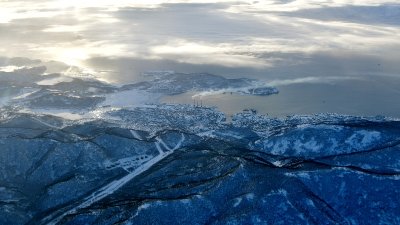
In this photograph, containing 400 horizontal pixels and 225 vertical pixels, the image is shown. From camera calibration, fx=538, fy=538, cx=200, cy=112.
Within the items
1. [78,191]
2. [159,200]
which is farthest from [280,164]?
[78,191]

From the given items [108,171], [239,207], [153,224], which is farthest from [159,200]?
[108,171]

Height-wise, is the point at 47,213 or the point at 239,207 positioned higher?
the point at 239,207

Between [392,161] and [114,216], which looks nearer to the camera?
[114,216]

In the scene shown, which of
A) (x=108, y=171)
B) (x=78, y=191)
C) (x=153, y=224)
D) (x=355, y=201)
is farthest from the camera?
(x=108, y=171)

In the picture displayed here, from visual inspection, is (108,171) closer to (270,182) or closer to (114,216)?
(114,216)

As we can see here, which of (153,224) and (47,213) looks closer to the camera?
(153,224)

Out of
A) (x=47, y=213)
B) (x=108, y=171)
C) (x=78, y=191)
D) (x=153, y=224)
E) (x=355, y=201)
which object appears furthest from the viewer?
(x=108, y=171)

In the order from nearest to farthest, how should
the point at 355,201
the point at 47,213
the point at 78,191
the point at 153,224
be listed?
1. the point at 153,224
2. the point at 355,201
3. the point at 47,213
4. the point at 78,191

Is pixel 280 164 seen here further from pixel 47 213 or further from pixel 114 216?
pixel 47 213

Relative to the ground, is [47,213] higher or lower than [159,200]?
lower
